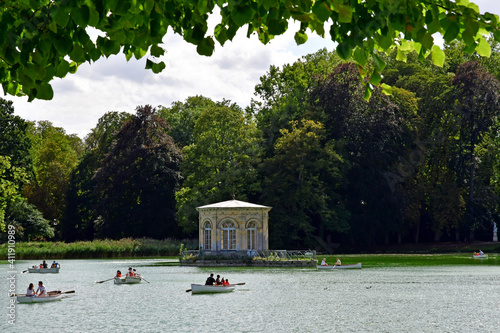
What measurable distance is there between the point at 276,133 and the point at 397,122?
11720 millimetres

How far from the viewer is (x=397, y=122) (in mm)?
67312

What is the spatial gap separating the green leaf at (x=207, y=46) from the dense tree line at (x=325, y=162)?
182 feet

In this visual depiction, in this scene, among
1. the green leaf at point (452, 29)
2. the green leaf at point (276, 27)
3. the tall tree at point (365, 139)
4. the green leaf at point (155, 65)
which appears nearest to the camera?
the green leaf at point (452, 29)

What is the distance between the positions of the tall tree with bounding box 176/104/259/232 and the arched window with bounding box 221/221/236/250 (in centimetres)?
1181

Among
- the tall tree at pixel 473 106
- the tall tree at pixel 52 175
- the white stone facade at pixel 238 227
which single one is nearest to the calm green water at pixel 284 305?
the white stone facade at pixel 238 227

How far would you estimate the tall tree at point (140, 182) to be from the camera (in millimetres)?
70250

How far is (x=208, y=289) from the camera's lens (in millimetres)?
31109

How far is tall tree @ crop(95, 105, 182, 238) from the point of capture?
70250 millimetres

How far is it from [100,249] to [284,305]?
39727 millimetres

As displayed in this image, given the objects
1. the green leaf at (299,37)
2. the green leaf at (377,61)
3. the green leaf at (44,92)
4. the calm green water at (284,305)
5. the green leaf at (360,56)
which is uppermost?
the green leaf at (299,37)

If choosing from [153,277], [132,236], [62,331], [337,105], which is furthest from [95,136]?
[62,331]

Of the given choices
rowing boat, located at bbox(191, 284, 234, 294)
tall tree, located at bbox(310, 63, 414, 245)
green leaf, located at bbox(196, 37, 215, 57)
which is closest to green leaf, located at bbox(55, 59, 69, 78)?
green leaf, located at bbox(196, 37, 215, 57)

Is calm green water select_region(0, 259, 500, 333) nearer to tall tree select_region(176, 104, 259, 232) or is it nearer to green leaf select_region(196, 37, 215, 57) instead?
green leaf select_region(196, 37, 215, 57)

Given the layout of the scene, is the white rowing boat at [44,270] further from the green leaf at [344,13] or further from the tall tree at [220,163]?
the green leaf at [344,13]
